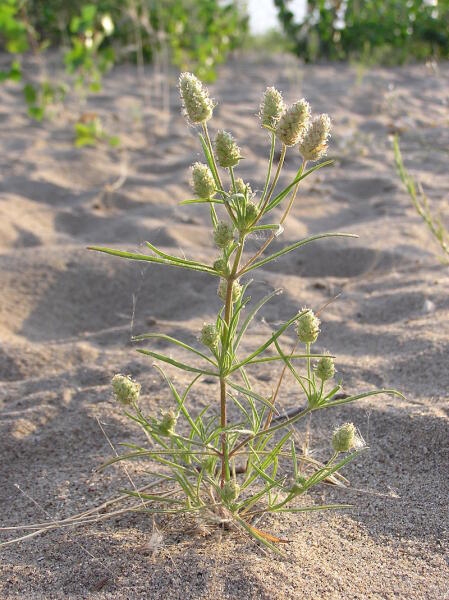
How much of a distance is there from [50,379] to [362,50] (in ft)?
22.5

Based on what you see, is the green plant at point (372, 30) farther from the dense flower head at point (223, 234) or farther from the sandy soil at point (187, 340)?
the dense flower head at point (223, 234)

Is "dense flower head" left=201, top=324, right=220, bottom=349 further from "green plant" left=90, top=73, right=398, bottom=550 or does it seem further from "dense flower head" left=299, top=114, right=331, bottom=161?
"dense flower head" left=299, top=114, right=331, bottom=161

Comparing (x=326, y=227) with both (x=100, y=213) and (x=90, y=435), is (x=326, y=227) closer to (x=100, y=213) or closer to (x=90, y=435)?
(x=100, y=213)

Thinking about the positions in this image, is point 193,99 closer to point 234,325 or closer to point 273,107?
point 273,107

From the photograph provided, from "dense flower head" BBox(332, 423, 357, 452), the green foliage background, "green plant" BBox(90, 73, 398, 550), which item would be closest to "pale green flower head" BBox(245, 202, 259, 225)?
"green plant" BBox(90, 73, 398, 550)

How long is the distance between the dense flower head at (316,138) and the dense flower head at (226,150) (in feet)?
0.35

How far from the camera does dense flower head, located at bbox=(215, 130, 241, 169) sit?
3.32ft

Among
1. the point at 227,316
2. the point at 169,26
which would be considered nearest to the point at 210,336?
the point at 227,316

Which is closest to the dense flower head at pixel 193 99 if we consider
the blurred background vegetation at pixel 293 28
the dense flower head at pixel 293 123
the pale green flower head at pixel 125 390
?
the dense flower head at pixel 293 123

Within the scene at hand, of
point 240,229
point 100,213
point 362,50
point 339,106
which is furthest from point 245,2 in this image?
point 240,229

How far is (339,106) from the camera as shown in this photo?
5.57 meters

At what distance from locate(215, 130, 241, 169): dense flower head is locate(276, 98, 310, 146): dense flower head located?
70mm

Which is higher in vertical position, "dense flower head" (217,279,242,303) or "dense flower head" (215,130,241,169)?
"dense flower head" (215,130,241,169)

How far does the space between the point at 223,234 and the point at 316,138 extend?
200 millimetres
